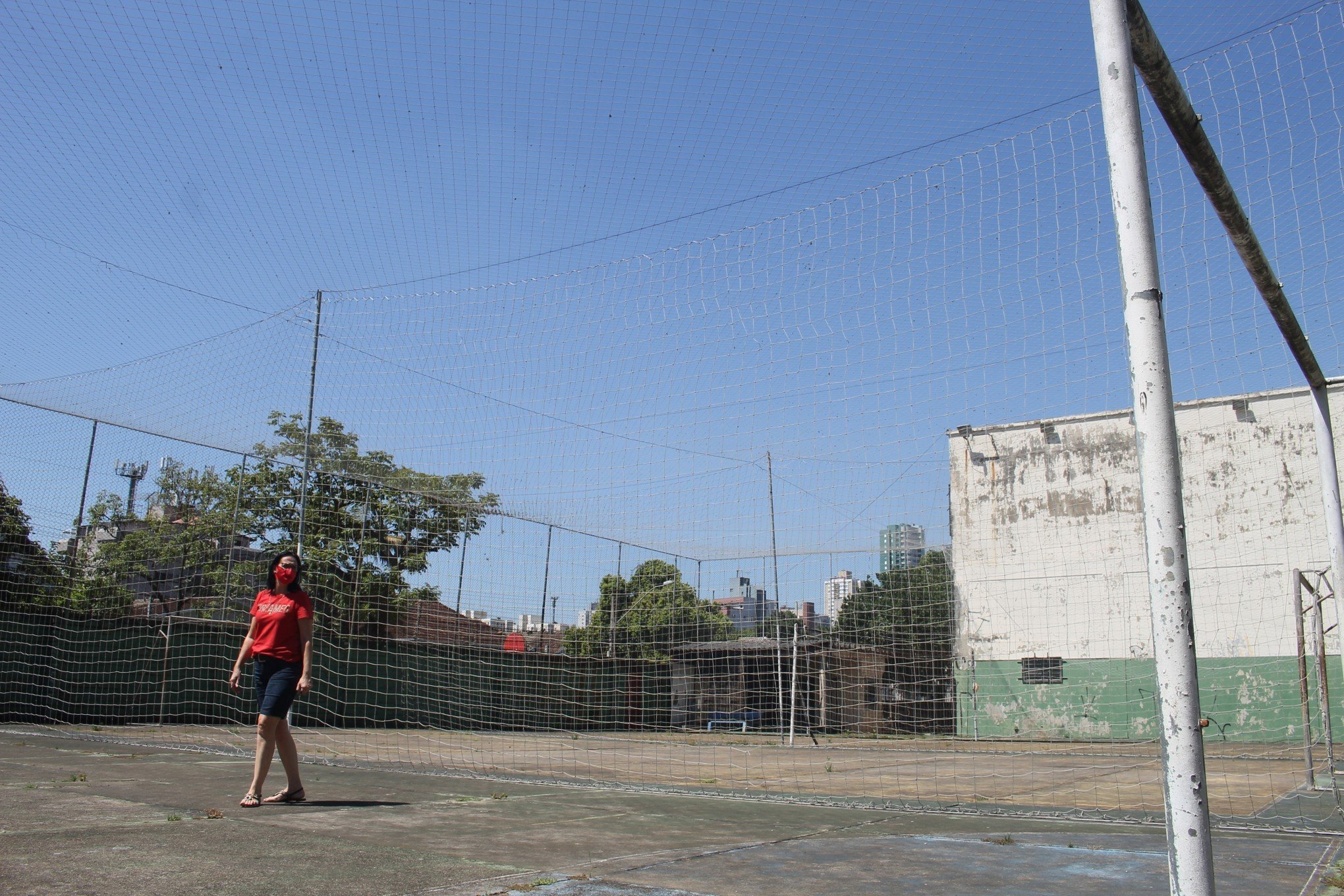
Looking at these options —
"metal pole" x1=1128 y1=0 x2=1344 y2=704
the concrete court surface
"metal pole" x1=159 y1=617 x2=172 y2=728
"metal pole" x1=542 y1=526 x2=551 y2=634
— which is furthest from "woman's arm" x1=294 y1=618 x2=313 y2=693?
"metal pole" x1=159 y1=617 x2=172 y2=728

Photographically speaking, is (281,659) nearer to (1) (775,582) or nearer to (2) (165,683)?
(1) (775,582)

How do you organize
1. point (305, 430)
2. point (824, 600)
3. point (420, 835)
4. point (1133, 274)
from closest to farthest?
point (1133, 274)
point (420, 835)
point (305, 430)
point (824, 600)

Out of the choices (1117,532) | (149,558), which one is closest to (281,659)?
(149,558)

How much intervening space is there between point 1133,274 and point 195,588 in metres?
13.9

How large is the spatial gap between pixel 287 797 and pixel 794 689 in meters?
9.22

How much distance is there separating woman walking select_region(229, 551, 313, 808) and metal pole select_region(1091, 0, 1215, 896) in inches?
155

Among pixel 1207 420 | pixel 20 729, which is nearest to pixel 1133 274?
pixel 20 729

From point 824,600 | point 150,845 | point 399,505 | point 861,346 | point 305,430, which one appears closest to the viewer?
point 150,845

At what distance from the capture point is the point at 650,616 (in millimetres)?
11211

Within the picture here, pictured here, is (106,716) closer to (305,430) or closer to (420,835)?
(305,430)

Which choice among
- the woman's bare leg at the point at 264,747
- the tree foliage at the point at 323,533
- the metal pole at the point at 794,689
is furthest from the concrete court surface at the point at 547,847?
the metal pole at the point at 794,689

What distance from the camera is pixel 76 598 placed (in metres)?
12.3

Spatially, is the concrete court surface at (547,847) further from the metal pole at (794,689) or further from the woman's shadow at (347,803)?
the metal pole at (794,689)

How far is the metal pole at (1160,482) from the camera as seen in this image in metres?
1.96
